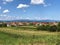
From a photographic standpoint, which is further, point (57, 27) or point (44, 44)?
point (57, 27)

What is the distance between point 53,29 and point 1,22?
14935 millimetres

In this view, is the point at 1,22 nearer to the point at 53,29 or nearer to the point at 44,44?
the point at 53,29

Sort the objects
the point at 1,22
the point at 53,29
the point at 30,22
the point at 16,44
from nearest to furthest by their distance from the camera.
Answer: the point at 16,44 < the point at 53,29 < the point at 1,22 < the point at 30,22

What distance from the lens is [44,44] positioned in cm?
1638

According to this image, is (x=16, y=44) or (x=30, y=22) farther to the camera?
(x=30, y=22)

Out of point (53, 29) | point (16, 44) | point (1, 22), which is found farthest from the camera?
point (1, 22)

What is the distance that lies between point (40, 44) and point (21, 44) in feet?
5.55

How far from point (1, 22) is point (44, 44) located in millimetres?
31163

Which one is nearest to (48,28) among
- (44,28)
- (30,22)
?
(44,28)

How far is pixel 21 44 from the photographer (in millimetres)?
16047

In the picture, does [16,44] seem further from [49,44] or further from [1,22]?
[1,22]

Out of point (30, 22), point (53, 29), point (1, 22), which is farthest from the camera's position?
point (30, 22)

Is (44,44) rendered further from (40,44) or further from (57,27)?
(57,27)

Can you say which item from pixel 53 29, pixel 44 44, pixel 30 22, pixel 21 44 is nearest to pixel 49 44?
pixel 44 44
